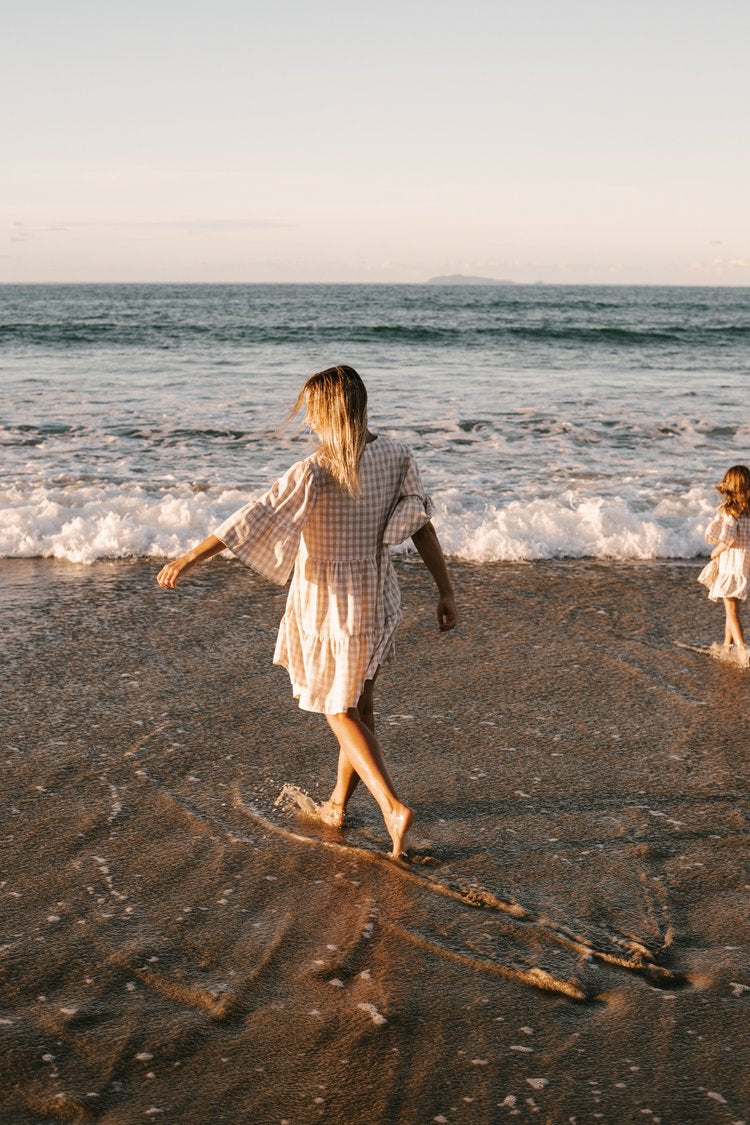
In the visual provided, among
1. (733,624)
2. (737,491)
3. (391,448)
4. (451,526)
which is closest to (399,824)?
(391,448)

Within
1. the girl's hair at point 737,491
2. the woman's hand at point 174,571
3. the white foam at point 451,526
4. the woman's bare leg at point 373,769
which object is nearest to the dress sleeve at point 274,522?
the woman's hand at point 174,571

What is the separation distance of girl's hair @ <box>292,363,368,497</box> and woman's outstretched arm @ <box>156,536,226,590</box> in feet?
1.41

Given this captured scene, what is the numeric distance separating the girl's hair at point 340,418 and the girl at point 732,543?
10.4 feet

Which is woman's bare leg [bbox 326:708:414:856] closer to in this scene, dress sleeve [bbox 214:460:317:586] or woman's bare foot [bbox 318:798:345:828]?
woman's bare foot [bbox 318:798:345:828]

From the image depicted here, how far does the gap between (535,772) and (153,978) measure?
1.90m

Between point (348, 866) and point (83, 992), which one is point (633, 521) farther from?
point (83, 992)

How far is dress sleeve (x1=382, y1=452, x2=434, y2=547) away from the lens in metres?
3.48

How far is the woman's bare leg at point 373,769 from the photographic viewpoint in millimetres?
3447

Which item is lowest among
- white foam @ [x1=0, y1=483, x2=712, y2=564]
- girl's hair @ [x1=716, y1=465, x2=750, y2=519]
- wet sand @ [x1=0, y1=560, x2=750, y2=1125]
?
wet sand @ [x1=0, y1=560, x2=750, y2=1125]

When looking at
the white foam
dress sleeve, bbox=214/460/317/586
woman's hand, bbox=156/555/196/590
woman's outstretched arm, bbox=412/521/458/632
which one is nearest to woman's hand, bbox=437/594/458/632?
woman's outstretched arm, bbox=412/521/458/632

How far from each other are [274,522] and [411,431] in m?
10.7

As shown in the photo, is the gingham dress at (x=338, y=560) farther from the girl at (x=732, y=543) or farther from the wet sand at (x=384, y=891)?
the girl at (x=732, y=543)

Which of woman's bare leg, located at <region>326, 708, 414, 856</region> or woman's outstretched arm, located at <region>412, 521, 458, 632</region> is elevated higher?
woman's outstretched arm, located at <region>412, 521, 458, 632</region>

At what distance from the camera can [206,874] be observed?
11.3ft
